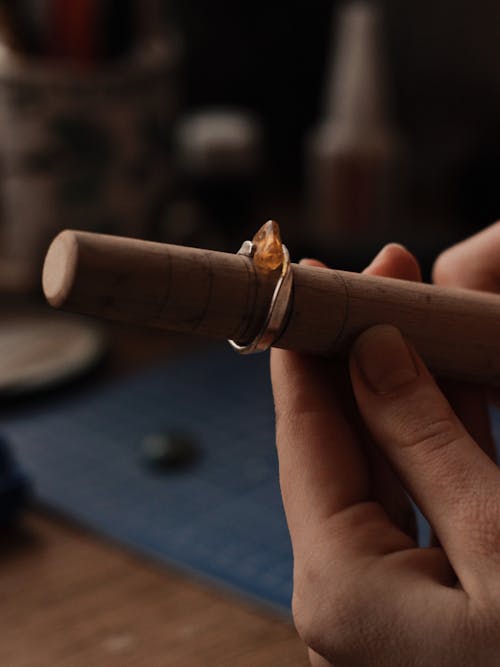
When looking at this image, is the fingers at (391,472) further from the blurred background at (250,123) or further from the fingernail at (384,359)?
the blurred background at (250,123)

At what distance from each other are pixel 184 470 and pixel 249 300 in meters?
0.31

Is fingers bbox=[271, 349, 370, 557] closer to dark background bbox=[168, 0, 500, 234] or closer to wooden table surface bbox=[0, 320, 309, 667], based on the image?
wooden table surface bbox=[0, 320, 309, 667]

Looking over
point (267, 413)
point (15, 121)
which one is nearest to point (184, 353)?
point (267, 413)

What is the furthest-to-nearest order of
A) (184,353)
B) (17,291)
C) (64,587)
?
1. (17,291)
2. (184,353)
3. (64,587)

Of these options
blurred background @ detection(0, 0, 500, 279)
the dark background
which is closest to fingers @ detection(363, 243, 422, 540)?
blurred background @ detection(0, 0, 500, 279)

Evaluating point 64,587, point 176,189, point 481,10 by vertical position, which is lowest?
point 64,587

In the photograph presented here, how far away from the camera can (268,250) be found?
0.37 meters

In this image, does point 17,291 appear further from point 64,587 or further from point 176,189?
point 64,587

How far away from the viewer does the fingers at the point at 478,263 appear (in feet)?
1.79

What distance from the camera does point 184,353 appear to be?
854mm

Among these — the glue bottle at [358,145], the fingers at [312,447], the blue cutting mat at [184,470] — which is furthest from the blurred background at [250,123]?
the fingers at [312,447]

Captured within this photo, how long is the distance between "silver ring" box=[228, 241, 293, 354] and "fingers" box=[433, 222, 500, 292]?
8.0 inches

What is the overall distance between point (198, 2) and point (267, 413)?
61cm

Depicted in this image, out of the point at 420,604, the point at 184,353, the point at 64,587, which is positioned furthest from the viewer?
the point at 184,353
